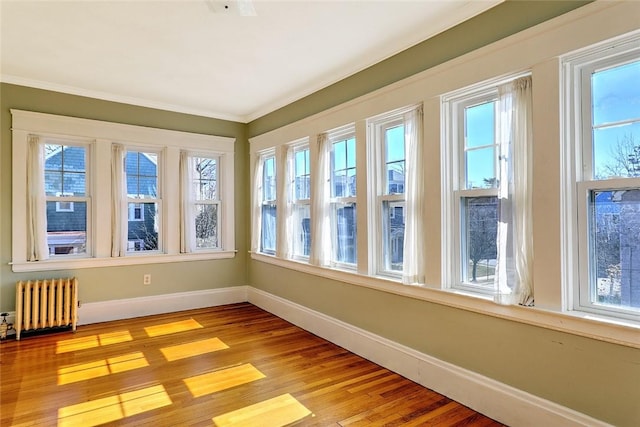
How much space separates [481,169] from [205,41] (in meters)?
2.41

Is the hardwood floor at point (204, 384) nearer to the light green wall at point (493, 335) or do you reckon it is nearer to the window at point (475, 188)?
the light green wall at point (493, 335)

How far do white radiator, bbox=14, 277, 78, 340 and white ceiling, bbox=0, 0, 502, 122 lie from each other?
7.31ft

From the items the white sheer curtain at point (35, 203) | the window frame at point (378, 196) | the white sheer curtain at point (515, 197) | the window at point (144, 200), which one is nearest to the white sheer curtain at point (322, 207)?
the window frame at point (378, 196)

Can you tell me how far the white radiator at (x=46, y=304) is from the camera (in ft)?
12.6

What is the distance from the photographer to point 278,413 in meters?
2.43

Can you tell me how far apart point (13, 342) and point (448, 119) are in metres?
Result: 4.76

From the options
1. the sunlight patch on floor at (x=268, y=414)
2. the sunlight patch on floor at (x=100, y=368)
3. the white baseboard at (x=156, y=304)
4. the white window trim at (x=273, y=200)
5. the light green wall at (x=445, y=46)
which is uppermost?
the light green wall at (x=445, y=46)

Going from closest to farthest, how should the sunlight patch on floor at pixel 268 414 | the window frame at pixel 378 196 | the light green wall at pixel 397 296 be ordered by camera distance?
the light green wall at pixel 397 296
the sunlight patch on floor at pixel 268 414
the window frame at pixel 378 196

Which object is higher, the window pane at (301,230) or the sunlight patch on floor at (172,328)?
the window pane at (301,230)

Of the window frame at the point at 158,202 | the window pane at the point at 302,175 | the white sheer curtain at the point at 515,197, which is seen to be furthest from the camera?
the window frame at the point at 158,202

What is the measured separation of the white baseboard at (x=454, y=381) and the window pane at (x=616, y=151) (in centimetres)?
132

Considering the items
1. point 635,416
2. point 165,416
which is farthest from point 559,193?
point 165,416

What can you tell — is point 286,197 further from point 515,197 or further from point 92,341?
point 515,197

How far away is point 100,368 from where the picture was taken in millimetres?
3119
